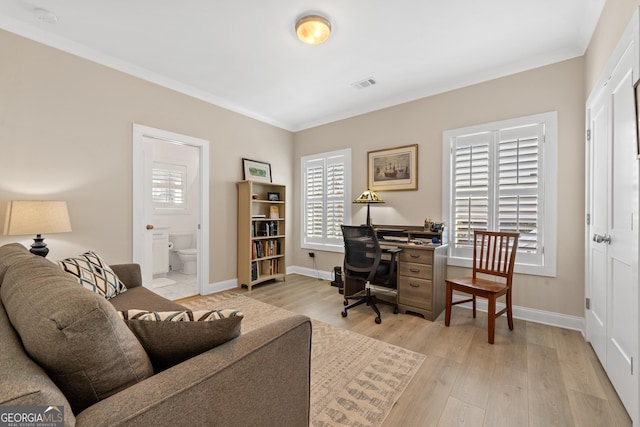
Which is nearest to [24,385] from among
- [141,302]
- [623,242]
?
[141,302]

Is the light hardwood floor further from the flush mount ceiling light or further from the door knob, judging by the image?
the flush mount ceiling light

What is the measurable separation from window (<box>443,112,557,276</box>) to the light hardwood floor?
2.53ft

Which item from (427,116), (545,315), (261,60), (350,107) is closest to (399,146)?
(427,116)

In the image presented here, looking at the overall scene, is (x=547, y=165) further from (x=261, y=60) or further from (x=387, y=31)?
(x=261, y=60)

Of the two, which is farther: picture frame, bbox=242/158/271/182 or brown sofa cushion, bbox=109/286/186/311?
picture frame, bbox=242/158/271/182

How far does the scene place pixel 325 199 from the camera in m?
4.53

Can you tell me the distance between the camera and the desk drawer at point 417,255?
2.86 meters

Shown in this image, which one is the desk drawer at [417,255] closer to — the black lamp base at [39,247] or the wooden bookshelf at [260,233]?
the wooden bookshelf at [260,233]

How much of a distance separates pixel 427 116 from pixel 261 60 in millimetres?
2109

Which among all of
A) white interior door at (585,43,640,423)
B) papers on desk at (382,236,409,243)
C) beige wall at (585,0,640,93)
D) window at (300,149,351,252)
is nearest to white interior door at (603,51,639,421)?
white interior door at (585,43,640,423)

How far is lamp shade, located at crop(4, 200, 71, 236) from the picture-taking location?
203cm

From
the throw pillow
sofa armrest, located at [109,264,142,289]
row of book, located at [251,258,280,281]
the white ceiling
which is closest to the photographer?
the throw pillow

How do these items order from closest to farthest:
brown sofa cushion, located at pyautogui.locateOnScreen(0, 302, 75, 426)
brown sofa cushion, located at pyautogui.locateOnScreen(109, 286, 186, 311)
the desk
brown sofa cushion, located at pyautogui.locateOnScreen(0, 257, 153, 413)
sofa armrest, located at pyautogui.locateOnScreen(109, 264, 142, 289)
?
brown sofa cushion, located at pyautogui.locateOnScreen(0, 302, 75, 426) < brown sofa cushion, located at pyautogui.locateOnScreen(0, 257, 153, 413) < brown sofa cushion, located at pyautogui.locateOnScreen(109, 286, 186, 311) < sofa armrest, located at pyautogui.locateOnScreen(109, 264, 142, 289) < the desk

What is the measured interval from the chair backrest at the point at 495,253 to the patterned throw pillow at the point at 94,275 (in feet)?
10.5
